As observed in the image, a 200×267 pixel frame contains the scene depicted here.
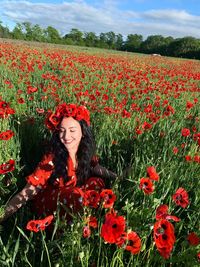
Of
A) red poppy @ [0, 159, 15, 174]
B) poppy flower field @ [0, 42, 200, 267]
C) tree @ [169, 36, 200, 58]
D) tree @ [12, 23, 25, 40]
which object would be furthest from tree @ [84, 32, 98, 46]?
red poppy @ [0, 159, 15, 174]

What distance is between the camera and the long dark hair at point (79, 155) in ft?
8.97

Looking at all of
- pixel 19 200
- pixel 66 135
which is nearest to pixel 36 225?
pixel 19 200

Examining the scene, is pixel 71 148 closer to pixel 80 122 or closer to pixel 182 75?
pixel 80 122

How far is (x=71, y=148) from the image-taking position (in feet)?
8.91

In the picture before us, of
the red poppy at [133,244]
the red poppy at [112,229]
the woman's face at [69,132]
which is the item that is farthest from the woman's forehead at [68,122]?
the red poppy at [112,229]

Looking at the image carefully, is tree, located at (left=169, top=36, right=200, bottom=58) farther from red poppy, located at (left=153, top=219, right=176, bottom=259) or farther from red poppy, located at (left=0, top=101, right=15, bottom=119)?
red poppy, located at (left=153, top=219, right=176, bottom=259)

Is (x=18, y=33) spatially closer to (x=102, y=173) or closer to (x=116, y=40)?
(x=116, y=40)

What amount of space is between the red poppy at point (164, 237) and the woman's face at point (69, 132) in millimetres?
1489

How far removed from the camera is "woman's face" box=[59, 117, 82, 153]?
2637 mm

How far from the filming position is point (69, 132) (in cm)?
264

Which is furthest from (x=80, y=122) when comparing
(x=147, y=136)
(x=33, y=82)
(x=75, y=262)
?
(x=33, y=82)

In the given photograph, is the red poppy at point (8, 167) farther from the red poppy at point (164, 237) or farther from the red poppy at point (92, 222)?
the red poppy at point (164, 237)

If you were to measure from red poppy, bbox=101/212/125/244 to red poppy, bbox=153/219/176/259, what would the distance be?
5.8 inches

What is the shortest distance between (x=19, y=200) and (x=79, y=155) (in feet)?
2.16
